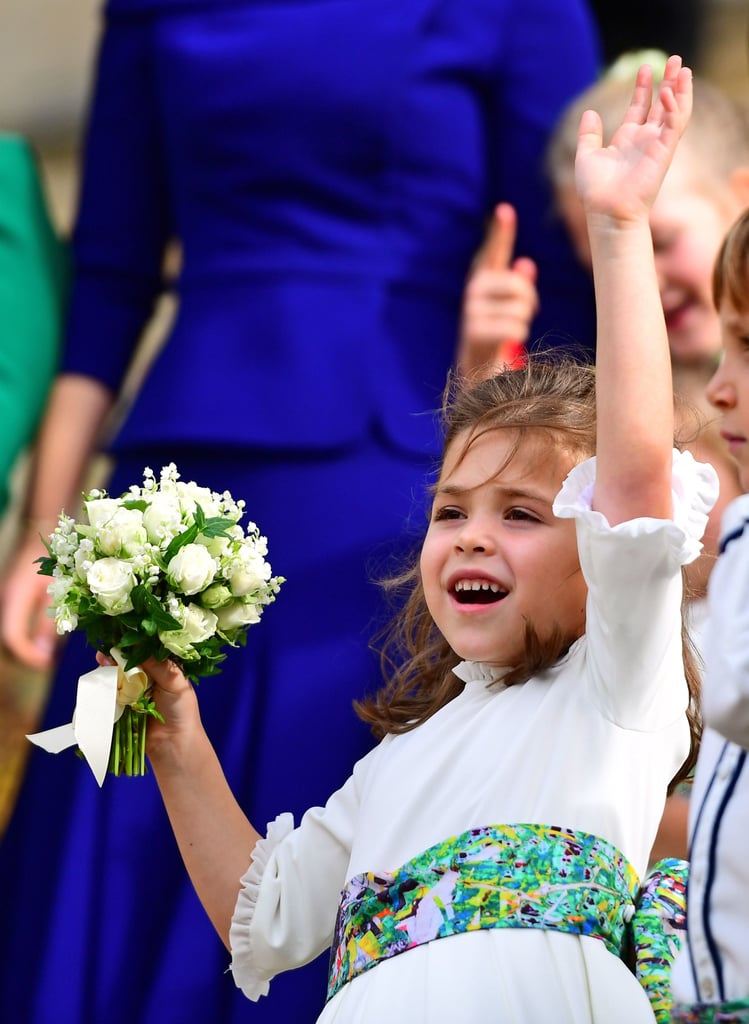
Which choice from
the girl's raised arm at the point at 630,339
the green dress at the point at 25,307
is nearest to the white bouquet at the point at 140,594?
the girl's raised arm at the point at 630,339

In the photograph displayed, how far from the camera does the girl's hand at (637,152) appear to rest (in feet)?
4.90

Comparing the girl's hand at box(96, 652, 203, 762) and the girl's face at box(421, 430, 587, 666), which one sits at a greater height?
the girl's face at box(421, 430, 587, 666)

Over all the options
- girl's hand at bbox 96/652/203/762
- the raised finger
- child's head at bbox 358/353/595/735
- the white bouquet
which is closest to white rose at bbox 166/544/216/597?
the white bouquet

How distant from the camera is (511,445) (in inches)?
64.6

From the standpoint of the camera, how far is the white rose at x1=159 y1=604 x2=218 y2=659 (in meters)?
1.60

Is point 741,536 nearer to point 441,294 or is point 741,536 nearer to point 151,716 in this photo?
point 151,716

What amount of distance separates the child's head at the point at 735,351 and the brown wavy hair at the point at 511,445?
0.15 meters

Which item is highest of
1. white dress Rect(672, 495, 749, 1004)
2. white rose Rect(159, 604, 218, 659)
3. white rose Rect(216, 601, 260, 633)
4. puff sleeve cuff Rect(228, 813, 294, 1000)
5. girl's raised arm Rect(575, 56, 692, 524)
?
girl's raised arm Rect(575, 56, 692, 524)

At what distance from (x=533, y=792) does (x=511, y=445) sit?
356mm

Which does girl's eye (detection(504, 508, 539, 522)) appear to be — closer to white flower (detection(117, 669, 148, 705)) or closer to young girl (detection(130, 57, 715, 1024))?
young girl (detection(130, 57, 715, 1024))

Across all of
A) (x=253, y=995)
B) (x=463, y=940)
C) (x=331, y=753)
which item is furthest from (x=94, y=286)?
(x=463, y=940)

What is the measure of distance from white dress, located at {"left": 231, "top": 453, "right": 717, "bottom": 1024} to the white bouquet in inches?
8.0

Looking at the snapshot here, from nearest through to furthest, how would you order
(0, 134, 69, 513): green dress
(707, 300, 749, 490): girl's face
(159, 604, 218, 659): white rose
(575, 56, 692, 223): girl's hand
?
(575, 56, 692, 223): girl's hand → (159, 604, 218, 659): white rose → (707, 300, 749, 490): girl's face → (0, 134, 69, 513): green dress

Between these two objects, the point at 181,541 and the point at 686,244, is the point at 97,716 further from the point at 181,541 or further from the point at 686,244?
the point at 686,244
